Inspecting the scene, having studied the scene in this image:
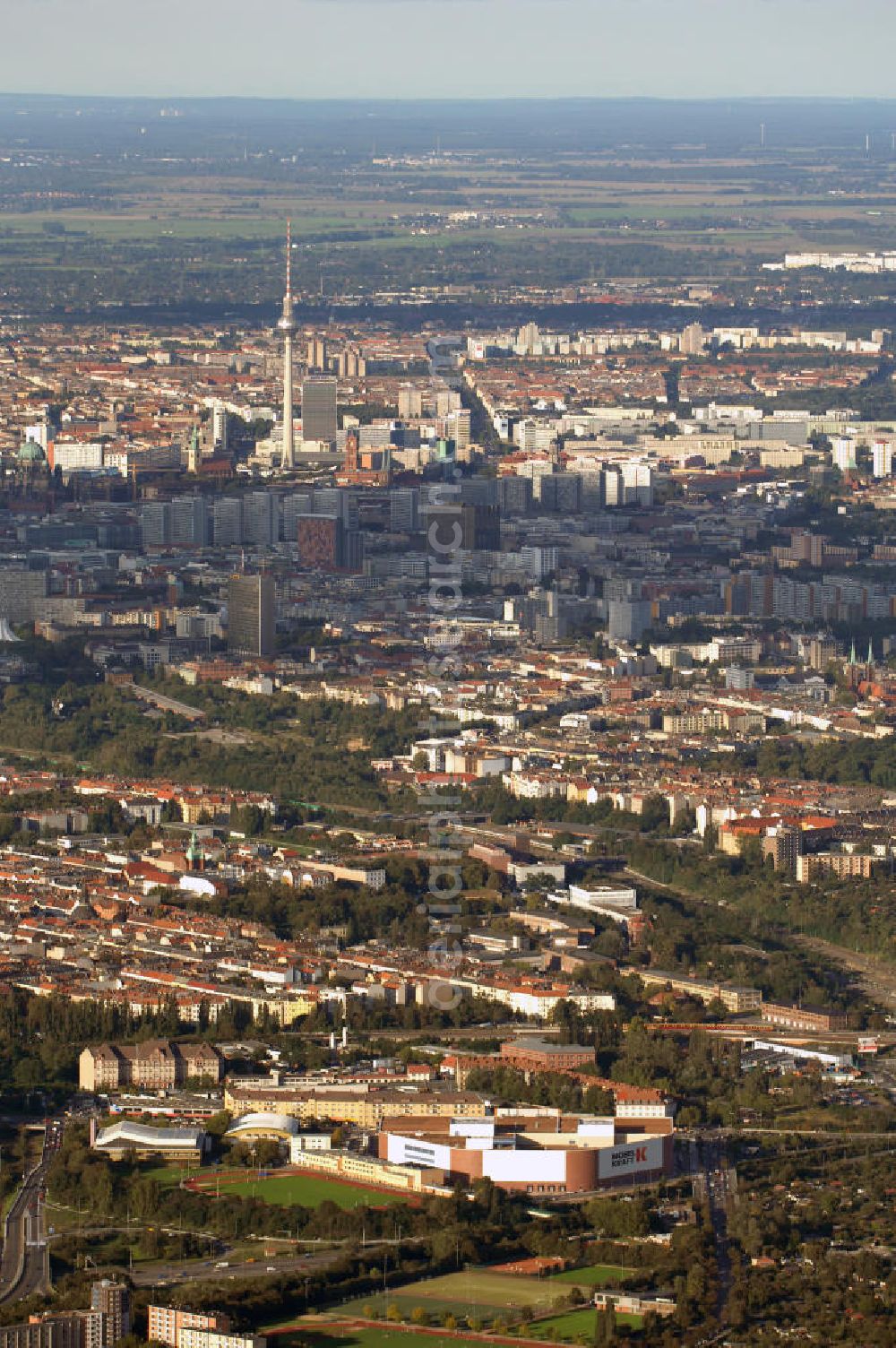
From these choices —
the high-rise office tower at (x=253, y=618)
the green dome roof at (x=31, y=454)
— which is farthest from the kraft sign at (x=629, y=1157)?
the green dome roof at (x=31, y=454)

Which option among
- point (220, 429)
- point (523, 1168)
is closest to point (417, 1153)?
point (523, 1168)

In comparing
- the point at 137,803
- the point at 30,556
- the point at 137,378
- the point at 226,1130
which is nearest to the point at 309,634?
the point at 30,556

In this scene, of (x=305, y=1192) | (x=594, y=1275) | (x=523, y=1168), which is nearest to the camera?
(x=594, y=1275)

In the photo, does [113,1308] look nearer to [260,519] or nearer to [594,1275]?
[594,1275]

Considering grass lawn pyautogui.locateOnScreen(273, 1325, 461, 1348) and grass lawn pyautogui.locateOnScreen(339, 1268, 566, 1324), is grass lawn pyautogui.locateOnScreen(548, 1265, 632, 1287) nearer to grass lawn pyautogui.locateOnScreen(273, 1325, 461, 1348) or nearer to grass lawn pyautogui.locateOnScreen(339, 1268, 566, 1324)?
grass lawn pyautogui.locateOnScreen(339, 1268, 566, 1324)

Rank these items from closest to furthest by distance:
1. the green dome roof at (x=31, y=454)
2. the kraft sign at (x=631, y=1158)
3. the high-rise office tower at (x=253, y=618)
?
1. the kraft sign at (x=631, y=1158)
2. the high-rise office tower at (x=253, y=618)
3. the green dome roof at (x=31, y=454)

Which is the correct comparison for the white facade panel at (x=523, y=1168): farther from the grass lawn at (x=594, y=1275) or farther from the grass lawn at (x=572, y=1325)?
the grass lawn at (x=572, y=1325)
